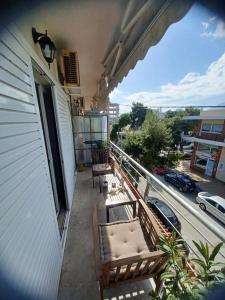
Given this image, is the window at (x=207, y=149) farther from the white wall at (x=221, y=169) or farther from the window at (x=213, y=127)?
the window at (x=213, y=127)

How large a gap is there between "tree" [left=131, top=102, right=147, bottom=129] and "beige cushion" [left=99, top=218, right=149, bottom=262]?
2545 centimetres

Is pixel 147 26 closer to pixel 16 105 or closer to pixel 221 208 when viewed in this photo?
pixel 16 105

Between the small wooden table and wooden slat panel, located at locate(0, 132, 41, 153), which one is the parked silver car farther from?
wooden slat panel, located at locate(0, 132, 41, 153)

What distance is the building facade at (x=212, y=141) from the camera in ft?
31.5

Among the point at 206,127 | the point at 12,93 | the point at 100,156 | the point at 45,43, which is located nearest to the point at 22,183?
the point at 12,93

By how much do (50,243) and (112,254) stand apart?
1.91ft

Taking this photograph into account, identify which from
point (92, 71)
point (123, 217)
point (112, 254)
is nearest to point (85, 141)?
point (92, 71)

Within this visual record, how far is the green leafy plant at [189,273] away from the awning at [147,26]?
1473 mm

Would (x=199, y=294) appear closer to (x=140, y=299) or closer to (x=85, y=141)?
(x=140, y=299)

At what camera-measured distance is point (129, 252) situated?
1.33 metres

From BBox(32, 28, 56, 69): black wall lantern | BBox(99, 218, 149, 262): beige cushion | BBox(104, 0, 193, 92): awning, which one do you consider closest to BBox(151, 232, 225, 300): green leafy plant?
BBox(99, 218, 149, 262): beige cushion

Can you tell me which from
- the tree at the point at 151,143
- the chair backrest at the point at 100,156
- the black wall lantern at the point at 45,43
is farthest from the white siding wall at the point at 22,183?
the tree at the point at 151,143

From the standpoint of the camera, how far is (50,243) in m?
1.29

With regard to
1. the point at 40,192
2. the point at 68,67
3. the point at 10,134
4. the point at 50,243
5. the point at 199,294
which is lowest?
the point at 50,243
